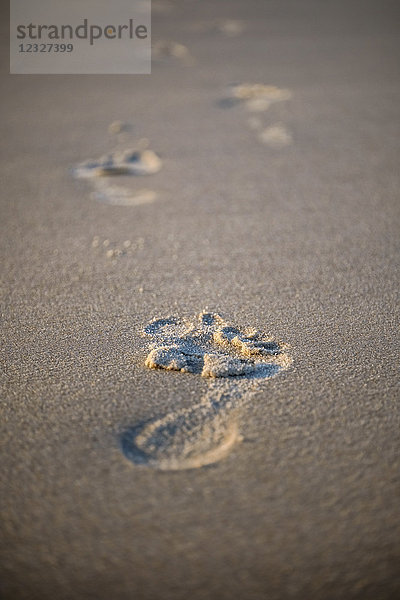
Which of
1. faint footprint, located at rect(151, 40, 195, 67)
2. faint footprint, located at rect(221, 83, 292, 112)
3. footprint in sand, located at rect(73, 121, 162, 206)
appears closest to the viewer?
footprint in sand, located at rect(73, 121, 162, 206)

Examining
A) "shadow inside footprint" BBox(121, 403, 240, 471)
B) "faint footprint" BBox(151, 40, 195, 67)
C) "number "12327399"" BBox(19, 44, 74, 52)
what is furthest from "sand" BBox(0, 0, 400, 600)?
"number "12327399"" BBox(19, 44, 74, 52)

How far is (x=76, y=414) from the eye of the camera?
3.66 feet

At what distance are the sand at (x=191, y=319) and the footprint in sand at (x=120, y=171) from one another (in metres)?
0.02

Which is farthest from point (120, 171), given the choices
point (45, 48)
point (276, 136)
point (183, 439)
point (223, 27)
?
point (223, 27)

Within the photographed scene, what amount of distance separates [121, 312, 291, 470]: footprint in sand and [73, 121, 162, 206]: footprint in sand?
0.80m

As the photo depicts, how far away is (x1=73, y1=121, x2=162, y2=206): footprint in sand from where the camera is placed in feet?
6.83

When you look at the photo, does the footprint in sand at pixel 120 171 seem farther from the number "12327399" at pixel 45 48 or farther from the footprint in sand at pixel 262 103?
the number "12327399" at pixel 45 48

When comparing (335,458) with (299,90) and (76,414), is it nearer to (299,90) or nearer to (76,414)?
(76,414)

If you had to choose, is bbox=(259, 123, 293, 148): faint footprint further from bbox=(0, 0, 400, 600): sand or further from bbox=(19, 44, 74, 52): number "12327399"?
bbox=(19, 44, 74, 52): number "12327399"

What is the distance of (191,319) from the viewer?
143 centimetres


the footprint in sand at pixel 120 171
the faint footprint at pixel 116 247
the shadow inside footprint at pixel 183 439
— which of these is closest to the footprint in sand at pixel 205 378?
the shadow inside footprint at pixel 183 439

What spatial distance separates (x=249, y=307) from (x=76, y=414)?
56cm

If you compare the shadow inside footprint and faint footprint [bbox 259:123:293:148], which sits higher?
faint footprint [bbox 259:123:293:148]

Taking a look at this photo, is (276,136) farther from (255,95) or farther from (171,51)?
(171,51)
